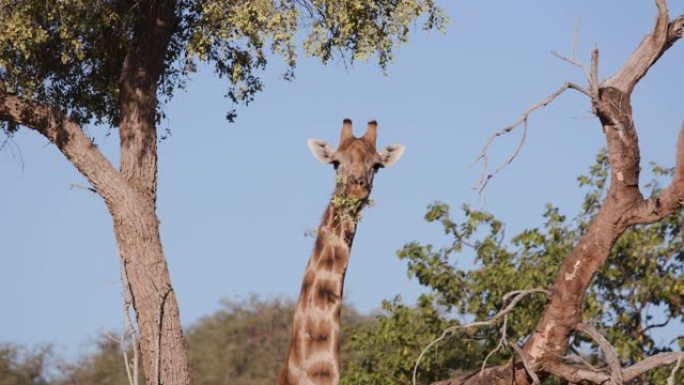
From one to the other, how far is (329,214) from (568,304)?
103 inches

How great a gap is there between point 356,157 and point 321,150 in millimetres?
544

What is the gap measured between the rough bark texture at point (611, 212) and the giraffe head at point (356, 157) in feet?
6.98

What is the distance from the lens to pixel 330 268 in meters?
12.8

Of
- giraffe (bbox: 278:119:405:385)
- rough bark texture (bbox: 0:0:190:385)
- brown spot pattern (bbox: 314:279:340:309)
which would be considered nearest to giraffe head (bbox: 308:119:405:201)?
giraffe (bbox: 278:119:405:385)

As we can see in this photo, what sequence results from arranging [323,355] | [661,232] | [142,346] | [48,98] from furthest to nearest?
1. [661,232]
2. [48,98]
3. [142,346]
4. [323,355]

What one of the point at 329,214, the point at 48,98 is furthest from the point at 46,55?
the point at 329,214

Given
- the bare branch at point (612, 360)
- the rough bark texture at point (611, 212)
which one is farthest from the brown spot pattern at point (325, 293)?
the bare branch at point (612, 360)

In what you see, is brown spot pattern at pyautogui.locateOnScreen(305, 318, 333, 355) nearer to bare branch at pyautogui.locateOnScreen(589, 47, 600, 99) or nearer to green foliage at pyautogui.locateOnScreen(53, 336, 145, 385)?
bare branch at pyautogui.locateOnScreen(589, 47, 600, 99)

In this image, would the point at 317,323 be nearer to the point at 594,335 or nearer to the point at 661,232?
the point at 594,335

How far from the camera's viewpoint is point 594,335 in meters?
11.4

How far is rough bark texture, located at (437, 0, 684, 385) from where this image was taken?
11.3 meters

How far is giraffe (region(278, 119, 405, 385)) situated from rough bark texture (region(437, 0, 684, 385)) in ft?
6.47

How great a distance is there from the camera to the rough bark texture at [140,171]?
14148 millimetres

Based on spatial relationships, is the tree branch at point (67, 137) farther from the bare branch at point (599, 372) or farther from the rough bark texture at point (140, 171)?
the bare branch at point (599, 372)
